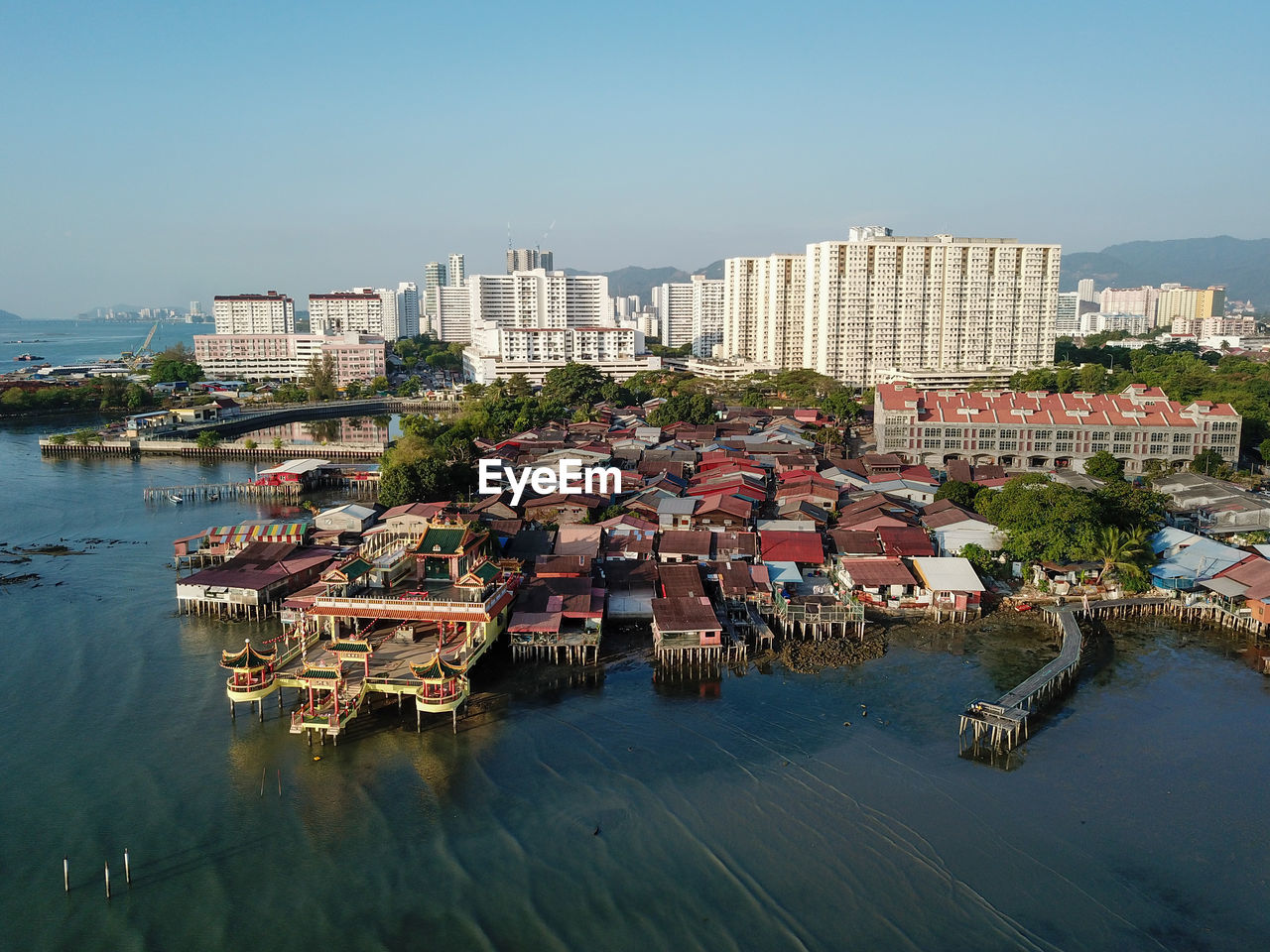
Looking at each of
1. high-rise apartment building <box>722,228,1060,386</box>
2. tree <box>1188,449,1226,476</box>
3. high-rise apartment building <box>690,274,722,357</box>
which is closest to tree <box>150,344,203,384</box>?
high-rise apartment building <box>690,274,722,357</box>

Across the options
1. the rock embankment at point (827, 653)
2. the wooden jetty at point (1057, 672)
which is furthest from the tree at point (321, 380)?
the wooden jetty at point (1057, 672)

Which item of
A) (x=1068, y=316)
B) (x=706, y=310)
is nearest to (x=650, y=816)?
(x=706, y=310)

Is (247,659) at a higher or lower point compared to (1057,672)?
higher

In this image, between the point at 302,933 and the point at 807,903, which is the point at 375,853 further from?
the point at 807,903

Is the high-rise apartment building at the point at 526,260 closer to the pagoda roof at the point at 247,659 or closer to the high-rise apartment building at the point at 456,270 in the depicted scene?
the high-rise apartment building at the point at 456,270

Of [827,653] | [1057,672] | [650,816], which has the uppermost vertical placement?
[1057,672]

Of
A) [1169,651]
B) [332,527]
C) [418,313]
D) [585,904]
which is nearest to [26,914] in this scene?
[585,904]

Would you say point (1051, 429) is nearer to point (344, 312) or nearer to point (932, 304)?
point (932, 304)
